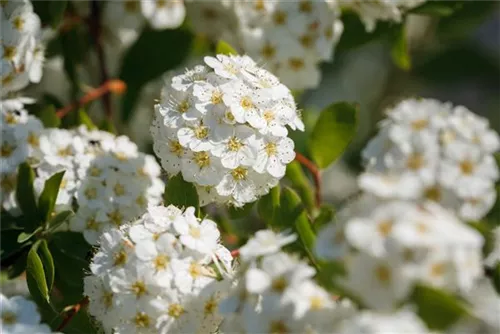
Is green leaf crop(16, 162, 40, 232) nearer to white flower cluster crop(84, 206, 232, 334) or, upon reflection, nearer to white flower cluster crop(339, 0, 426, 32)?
white flower cluster crop(84, 206, 232, 334)

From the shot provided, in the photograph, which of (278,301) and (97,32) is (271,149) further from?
(97,32)

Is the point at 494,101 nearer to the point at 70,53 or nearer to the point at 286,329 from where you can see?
the point at 70,53

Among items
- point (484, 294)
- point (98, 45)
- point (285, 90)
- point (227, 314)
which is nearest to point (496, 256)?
point (484, 294)

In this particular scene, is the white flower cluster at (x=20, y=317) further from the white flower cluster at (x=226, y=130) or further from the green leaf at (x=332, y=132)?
the green leaf at (x=332, y=132)

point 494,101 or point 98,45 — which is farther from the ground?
point 98,45

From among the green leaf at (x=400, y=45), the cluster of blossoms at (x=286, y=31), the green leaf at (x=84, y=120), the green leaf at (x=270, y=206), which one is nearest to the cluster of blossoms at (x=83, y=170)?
the green leaf at (x=84, y=120)

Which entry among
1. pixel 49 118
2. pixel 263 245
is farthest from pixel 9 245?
pixel 263 245
